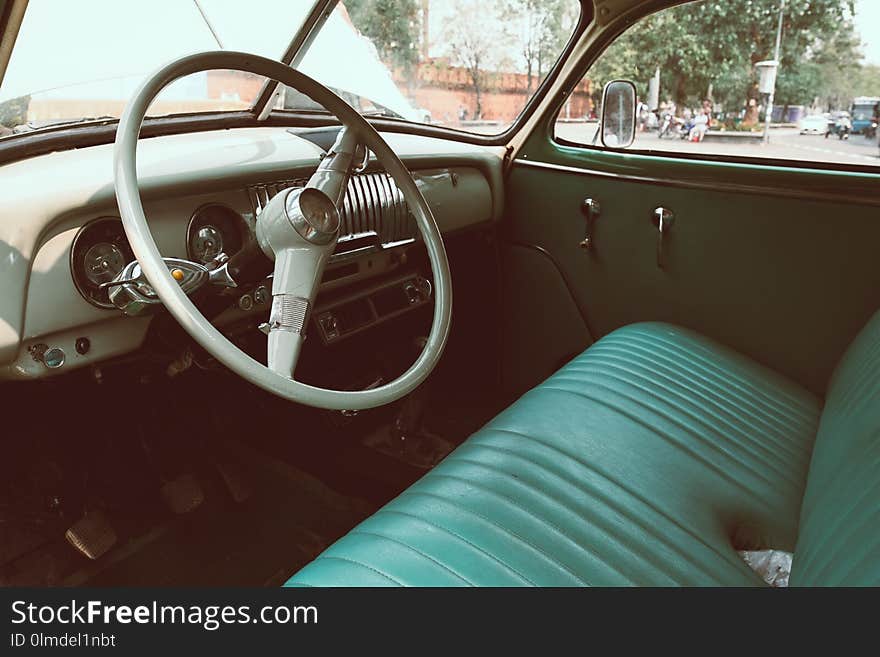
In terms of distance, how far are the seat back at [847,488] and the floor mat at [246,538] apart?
48.5 inches

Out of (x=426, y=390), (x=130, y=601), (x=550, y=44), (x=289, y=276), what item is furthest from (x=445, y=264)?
(x=550, y=44)

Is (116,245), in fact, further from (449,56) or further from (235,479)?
(449,56)

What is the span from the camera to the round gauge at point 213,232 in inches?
62.4

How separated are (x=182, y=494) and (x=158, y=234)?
786mm

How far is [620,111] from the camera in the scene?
230 cm

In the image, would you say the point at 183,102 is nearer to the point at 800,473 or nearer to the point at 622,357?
the point at 622,357

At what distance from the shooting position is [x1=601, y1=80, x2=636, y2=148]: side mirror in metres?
2.29

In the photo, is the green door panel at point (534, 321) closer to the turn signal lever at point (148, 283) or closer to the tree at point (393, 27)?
the tree at point (393, 27)

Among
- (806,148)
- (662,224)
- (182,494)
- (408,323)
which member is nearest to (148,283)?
(182,494)

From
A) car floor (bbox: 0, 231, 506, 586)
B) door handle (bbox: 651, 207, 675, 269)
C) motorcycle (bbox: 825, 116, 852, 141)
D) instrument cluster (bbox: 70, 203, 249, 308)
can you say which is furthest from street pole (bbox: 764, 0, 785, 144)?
instrument cluster (bbox: 70, 203, 249, 308)

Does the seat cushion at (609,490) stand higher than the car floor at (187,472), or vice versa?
the seat cushion at (609,490)

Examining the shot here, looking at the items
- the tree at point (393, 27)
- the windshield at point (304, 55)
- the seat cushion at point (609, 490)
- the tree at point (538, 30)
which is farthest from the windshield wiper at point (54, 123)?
the tree at point (538, 30)

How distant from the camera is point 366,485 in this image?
2.23 meters

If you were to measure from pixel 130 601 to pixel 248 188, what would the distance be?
2.97 feet
